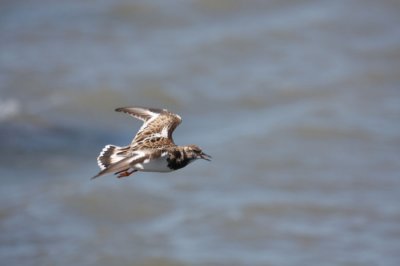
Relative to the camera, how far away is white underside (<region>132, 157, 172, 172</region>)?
29.9ft

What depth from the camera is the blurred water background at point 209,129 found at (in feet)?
55.4

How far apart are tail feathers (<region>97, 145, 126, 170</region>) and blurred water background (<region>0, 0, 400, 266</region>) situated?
6.83 metres

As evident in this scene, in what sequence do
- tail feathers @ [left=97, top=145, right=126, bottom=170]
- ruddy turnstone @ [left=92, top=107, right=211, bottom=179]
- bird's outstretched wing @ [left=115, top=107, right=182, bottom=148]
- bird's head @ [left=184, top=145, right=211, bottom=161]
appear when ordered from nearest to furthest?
ruddy turnstone @ [left=92, top=107, right=211, bottom=179]
tail feathers @ [left=97, top=145, right=126, bottom=170]
bird's head @ [left=184, top=145, right=211, bottom=161]
bird's outstretched wing @ [left=115, top=107, right=182, bottom=148]

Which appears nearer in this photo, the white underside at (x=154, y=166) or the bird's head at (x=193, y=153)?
the white underside at (x=154, y=166)

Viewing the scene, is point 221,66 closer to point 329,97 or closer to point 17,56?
point 329,97

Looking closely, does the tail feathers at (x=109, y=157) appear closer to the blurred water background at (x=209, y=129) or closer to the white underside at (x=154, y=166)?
the white underside at (x=154, y=166)

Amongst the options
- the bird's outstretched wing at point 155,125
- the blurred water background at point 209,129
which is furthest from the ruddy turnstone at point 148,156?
the blurred water background at point 209,129

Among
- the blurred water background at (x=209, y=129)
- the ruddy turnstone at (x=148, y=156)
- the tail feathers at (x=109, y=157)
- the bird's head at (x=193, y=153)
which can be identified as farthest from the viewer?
the blurred water background at (x=209, y=129)

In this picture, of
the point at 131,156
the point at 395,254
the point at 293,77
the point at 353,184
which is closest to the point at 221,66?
the point at 293,77

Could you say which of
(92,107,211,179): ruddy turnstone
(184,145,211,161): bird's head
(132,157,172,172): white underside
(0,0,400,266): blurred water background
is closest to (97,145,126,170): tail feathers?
(92,107,211,179): ruddy turnstone

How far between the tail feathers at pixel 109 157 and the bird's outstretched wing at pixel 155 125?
0.83ft

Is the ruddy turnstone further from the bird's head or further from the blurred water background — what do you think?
the blurred water background

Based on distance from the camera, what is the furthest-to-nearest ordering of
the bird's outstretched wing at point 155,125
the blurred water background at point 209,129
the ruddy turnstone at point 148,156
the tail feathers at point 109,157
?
the blurred water background at point 209,129
the bird's outstretched wing at point 155,125
the tail feathers at point 109,157
the ruddy turnstone at point 148,156

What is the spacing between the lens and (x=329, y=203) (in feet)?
59.1
